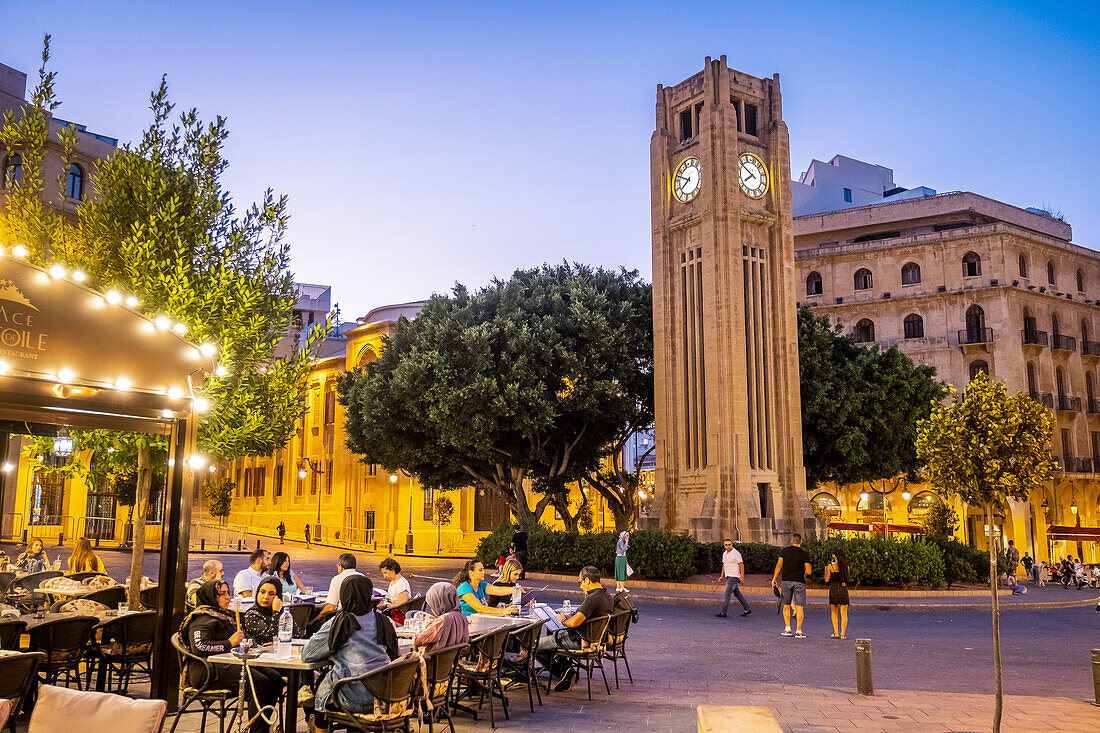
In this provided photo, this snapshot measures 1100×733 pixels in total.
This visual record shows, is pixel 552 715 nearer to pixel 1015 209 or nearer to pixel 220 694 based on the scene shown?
pixel 220 694

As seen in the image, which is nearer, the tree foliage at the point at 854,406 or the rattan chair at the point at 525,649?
the rattan chair at the point at 525,649

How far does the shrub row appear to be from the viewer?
24281mm

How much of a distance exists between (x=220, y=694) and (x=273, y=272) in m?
7.67

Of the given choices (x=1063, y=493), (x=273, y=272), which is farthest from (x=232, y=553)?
(x=1063, y=493)

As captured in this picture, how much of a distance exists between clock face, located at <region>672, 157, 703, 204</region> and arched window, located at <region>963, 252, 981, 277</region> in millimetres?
22288

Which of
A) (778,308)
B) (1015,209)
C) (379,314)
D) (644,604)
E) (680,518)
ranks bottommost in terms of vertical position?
(644,604)

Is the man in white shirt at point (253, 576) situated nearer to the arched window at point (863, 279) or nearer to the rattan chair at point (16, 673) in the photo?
the rattan chair at point (16, 673)

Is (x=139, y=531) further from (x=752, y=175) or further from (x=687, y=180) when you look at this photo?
(x=752, y=175)

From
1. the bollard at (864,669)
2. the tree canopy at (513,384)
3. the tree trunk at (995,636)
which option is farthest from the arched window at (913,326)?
the tree trunk at (995,636)

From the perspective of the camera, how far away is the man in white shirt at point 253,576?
1039 centimetres

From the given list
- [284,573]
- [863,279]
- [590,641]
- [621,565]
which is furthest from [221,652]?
[863,279]

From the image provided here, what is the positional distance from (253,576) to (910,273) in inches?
1797

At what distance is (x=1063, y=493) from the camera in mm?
43500

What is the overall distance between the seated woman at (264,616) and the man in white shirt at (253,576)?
77.8 inches
